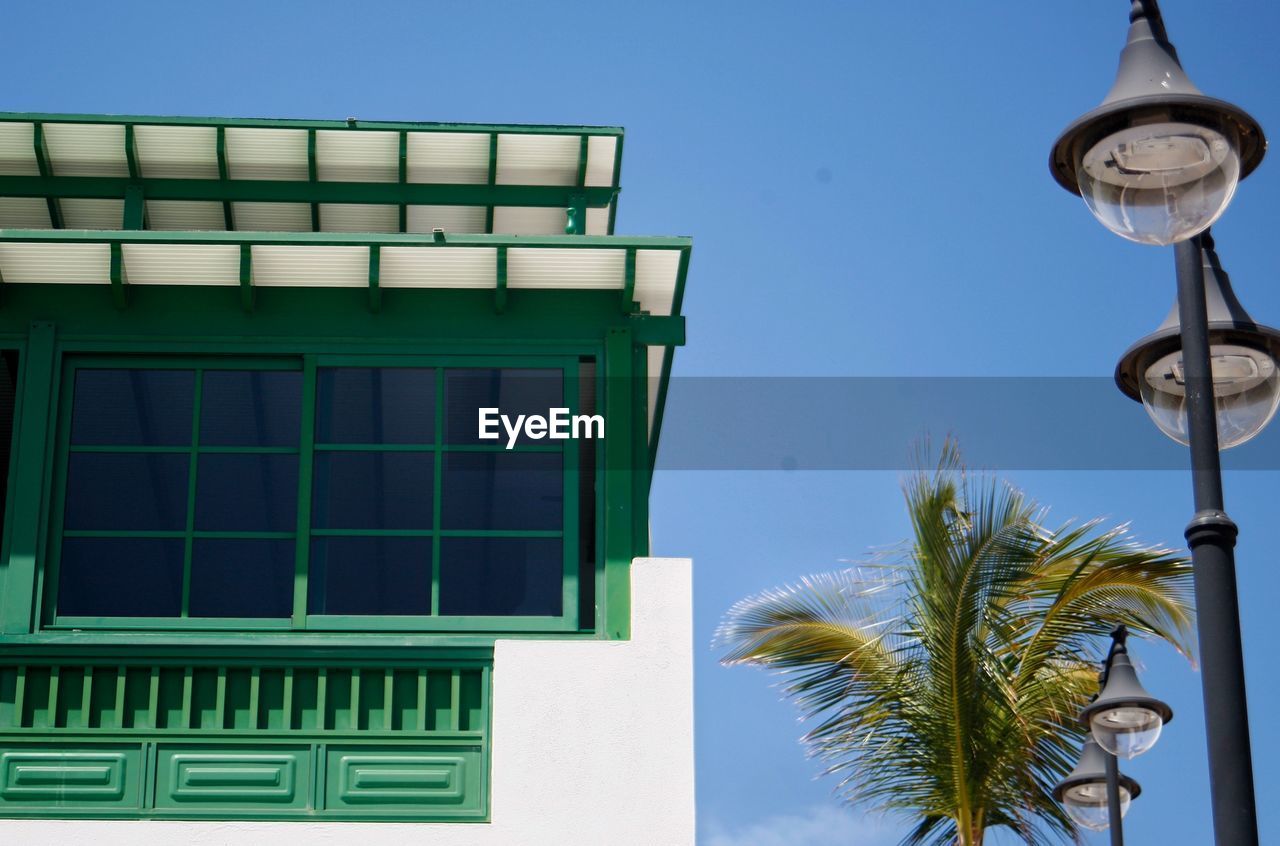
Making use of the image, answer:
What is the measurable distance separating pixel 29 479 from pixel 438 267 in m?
2.43

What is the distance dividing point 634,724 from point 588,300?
7.90ft

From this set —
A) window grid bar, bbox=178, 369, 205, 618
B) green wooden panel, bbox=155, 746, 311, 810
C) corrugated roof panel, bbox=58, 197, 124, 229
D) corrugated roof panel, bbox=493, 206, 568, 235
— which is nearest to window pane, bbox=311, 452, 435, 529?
window grid bar, bbox=178, 369, 205, 618

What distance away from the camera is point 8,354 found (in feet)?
32.4

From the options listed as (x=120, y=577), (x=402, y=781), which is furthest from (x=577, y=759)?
(x=120, y=577)

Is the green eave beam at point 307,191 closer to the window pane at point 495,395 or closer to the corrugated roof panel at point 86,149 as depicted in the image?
the corrugated roof panel at point 86,149

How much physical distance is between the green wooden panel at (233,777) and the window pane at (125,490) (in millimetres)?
1266

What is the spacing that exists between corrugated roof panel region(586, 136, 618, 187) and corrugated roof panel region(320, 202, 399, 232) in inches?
50.0

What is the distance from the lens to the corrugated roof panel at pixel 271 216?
11195 mm

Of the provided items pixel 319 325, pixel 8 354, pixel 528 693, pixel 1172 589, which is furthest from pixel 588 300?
pixel 1172 589

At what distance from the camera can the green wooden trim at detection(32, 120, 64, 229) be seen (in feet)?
35.4

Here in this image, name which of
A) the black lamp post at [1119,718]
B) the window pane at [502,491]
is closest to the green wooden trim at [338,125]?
the window pane at [502,491]

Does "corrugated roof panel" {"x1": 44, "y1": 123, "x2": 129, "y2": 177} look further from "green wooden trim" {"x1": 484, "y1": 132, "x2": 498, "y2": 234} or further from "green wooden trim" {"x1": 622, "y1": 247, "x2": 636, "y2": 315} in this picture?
"green wooden trim" {"x1": 622, "y1": 247, "x2": 636, "y2": 315}

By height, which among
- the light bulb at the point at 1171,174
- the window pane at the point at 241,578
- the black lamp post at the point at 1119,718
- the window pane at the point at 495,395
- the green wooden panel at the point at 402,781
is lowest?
the green wooden panel at the point at 402,781

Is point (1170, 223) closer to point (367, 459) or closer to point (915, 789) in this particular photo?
point (367, 459)
